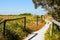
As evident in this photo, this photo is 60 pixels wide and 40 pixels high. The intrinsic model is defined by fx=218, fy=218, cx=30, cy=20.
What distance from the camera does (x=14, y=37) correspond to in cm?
1087

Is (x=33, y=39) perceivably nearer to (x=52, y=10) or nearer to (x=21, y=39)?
(x=21, y=39)

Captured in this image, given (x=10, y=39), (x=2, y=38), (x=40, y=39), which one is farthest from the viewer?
(x=40, y=39)

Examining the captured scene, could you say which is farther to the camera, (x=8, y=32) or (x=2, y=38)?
(x=8, y=32)

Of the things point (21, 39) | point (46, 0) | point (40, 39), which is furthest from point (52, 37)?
point (46, 0)

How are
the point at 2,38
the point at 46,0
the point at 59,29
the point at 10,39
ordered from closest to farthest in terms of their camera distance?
the point at 2,38, the point at 10,39, the point at 59,29, the point at 46,0

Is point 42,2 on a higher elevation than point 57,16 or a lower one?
higher

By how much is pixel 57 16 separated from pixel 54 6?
1.16m

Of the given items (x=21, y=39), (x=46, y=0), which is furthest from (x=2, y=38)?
(x=46, y=0)

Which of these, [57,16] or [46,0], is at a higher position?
[46,0]

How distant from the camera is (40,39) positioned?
36.7ft

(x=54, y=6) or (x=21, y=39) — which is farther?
(x=54, y=6)

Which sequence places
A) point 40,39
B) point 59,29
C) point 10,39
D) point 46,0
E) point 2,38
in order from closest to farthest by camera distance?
point 2,38, point 10,39, point 40,39, point 59,29, point 46,0

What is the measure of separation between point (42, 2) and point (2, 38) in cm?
1536

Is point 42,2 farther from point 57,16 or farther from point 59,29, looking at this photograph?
point 59,29
